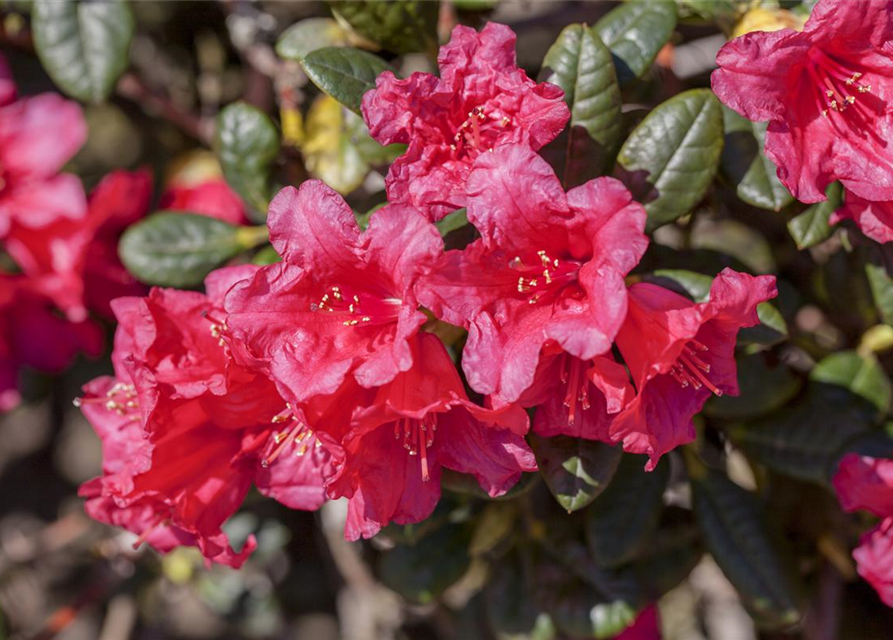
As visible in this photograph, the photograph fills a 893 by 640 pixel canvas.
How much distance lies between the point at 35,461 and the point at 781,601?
2266 millimetres

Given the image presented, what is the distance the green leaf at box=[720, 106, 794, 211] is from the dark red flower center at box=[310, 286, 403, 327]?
514mm

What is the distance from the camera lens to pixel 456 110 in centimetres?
115

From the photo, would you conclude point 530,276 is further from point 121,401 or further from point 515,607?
point 515,607

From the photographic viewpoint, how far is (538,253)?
1.06m

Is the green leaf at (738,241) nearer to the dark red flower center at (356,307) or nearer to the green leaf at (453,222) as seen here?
the green leaf at (453,222)

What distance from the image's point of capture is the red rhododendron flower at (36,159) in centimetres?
179

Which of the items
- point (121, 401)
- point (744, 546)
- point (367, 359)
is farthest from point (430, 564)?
point (367, 359)

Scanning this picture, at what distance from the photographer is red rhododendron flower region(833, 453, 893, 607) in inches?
50.5

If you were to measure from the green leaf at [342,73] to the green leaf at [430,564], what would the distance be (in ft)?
2.85

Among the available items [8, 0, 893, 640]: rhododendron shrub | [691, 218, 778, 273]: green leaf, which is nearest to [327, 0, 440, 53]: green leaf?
[8, 0, 893, 640]: rhododendron shrub

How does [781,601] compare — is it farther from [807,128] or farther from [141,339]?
[141,339]

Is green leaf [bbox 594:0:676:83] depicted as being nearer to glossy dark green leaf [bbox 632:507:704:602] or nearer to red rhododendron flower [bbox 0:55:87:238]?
glossy dark green leaf [bbox 632:507:704:602]

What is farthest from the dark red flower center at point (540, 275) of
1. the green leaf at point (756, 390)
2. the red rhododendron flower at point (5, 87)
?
the red rhododendron flower at point (5, 87)

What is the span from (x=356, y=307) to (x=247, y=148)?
59 cm
